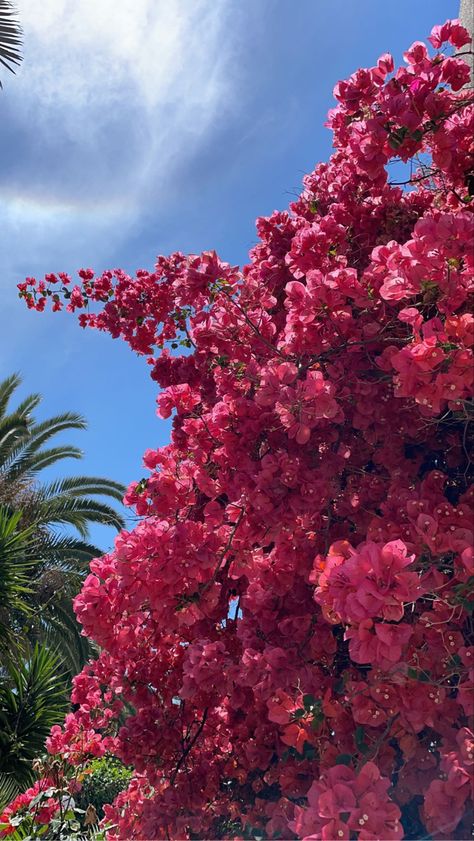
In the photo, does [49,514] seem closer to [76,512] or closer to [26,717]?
[76,512]

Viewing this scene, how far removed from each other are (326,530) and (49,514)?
37.1 feet

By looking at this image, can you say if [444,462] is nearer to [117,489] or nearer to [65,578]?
Result: [65,578]

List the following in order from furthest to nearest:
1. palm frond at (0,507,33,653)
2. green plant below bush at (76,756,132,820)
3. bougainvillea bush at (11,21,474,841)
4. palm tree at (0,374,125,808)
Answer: palm tree at (0,374,125,808)
green plant below bush at (76,756,132,820)
palm frond at (0,507,33,653)
bougainvillea bush at (11,21,474,841)

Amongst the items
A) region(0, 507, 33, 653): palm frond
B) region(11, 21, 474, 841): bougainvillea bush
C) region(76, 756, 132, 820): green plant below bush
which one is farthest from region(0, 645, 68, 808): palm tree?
region(11, 21, 474, 841): bougainvillea bush

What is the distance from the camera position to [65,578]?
12492 millimetres

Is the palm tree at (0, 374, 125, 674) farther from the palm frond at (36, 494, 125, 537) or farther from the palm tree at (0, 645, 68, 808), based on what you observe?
the palm tree at (0, 645, 68, 808)

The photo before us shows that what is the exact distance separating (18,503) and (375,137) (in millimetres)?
11709

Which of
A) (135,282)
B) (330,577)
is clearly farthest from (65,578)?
(330,577)

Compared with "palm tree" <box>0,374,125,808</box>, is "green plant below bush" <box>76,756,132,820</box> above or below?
below

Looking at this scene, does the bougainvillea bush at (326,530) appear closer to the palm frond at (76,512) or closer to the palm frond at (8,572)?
the palm frond at (8,572)

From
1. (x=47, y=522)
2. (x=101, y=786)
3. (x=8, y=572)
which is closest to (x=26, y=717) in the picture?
(x=8, y=572)

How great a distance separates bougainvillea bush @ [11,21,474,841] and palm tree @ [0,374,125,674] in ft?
30.1

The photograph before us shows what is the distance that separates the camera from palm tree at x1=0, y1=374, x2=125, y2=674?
12398mm

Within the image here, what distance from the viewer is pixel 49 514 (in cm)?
1307
